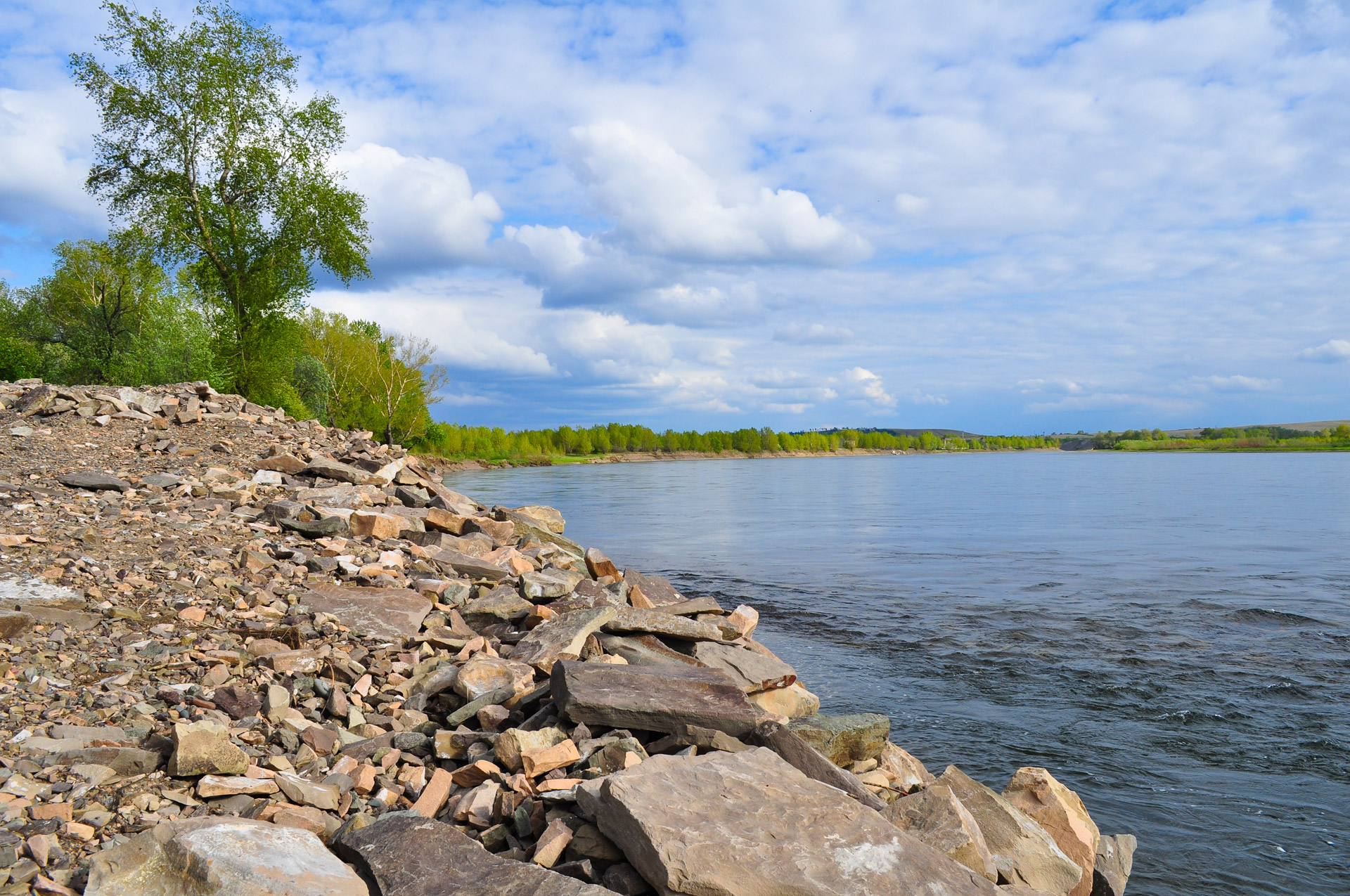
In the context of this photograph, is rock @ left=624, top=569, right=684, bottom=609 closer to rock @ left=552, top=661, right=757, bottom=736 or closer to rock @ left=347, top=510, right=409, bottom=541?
rock @ left=347, top=510, right=409, bottom=541

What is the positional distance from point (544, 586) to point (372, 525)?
297 cm

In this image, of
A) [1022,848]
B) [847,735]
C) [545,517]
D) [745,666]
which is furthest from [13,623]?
[545,517]

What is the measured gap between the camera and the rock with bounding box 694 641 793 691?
26.6 ft

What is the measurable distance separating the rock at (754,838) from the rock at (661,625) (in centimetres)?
321

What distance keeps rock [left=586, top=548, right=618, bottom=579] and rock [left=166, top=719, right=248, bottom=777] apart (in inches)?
291

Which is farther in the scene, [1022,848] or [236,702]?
[236,702]

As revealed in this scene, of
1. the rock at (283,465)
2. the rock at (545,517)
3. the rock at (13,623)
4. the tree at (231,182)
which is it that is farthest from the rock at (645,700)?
the tree at (231,182)

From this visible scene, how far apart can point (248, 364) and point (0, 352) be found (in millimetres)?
20811

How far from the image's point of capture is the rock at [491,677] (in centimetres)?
633

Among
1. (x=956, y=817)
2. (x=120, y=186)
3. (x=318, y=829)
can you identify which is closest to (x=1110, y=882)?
(x=956, y=817)

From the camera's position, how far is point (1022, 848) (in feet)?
17.5

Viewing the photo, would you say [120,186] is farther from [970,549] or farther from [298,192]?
[970,549]

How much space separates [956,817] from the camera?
4.90 m

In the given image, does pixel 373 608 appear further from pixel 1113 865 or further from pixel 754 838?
pixel 1113 865
